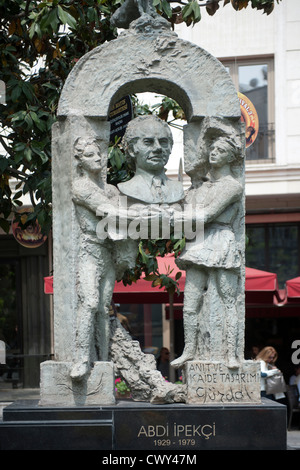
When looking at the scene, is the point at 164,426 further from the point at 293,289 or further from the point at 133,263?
the point at 293,289

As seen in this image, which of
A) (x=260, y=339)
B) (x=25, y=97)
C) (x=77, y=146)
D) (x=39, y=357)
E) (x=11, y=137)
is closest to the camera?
(x=77, y=146)

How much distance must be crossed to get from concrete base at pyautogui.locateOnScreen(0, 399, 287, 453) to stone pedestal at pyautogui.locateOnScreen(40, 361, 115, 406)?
184 millimetres

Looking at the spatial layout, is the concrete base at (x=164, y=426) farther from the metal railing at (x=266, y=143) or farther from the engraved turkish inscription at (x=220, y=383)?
the metal railing at (x=266, y=143)

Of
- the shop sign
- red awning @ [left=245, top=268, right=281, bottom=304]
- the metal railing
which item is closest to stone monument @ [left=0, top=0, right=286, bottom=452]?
red awning @ [left=245, top=268, right=281, bottom=304]

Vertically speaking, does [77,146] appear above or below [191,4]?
below

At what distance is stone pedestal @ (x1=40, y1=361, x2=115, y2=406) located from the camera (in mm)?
6148

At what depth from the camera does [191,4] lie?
351 inches

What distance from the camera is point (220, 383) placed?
6.17 m

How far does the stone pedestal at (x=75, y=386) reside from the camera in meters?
6.15

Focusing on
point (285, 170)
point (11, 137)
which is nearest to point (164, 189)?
point (11, 137)

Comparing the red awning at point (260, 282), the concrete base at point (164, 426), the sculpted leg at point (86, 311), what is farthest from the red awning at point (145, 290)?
the concrete base at point (164, 426)

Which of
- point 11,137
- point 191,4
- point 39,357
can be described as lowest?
point 39,357

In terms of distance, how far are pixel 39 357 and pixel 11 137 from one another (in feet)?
18.9
